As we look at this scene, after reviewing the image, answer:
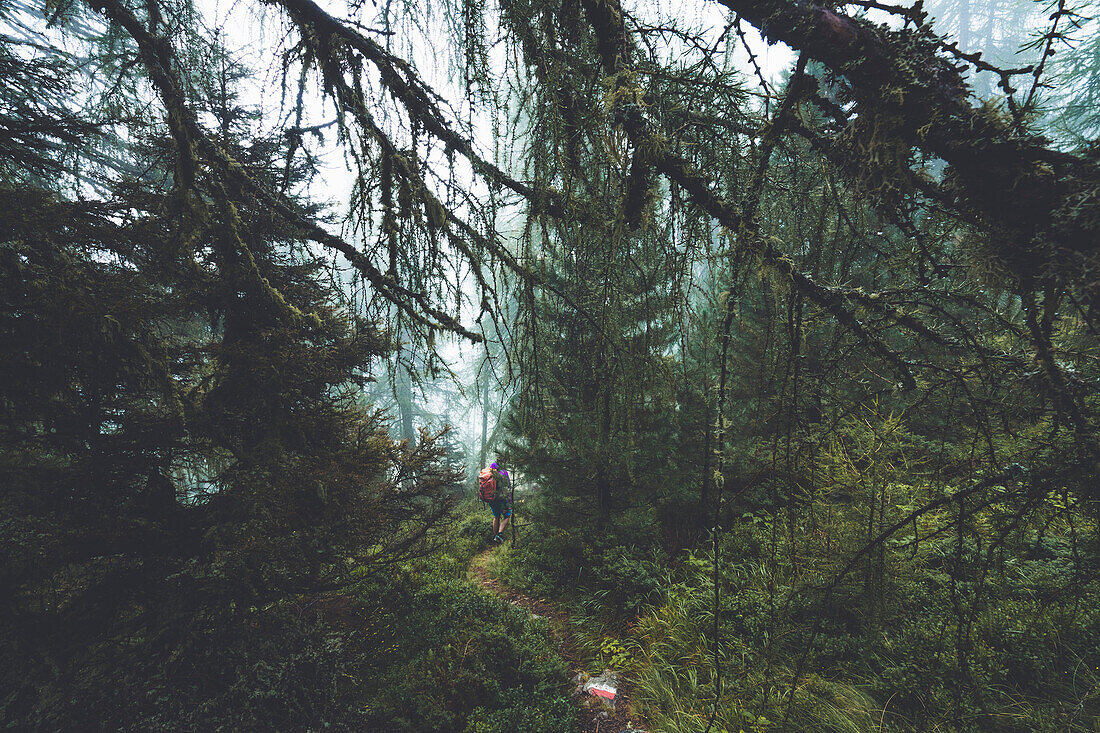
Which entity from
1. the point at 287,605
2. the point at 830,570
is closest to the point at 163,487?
the point at 287,605

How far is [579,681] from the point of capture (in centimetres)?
434

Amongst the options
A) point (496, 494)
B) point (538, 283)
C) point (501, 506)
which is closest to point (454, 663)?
point (538, 283)

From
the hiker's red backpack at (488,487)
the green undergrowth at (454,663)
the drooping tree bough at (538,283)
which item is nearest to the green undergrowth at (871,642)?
the drooping tree bough at (538,283)

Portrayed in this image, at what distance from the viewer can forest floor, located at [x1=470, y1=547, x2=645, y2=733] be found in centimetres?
371

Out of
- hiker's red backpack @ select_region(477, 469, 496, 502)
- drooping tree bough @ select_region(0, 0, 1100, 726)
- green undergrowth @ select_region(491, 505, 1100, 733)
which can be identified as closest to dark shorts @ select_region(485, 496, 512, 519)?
hiker's red backpack @ select_region(477, 469, 496, 502)

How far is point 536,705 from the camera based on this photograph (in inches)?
147

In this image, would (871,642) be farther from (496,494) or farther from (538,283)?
(496,494)

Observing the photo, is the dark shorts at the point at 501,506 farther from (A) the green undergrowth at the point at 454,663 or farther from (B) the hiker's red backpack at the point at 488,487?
(A) the green undergrowth at the point at 454,663

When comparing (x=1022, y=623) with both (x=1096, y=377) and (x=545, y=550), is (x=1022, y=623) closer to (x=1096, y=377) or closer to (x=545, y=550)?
(x=1096, y=377)

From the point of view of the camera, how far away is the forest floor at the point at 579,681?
371 cm

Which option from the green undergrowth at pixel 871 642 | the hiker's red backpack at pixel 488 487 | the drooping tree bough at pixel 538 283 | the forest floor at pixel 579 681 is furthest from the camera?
the hiker's red backpack at pixel 488 487

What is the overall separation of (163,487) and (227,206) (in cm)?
275

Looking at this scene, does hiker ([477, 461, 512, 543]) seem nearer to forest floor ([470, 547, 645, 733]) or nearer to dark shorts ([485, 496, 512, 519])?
dark shorts ([485, 496, 512, 519])

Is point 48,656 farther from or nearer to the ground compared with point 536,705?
farther from the ground
